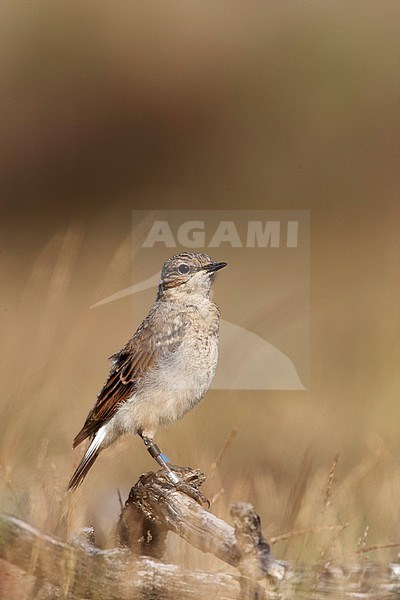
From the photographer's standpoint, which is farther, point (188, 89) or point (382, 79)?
point (188, 89)

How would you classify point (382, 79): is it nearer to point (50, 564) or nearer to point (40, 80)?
point (40, 80)

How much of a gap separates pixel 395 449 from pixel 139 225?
2.19 meters

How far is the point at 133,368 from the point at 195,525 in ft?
3.01

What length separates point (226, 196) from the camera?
714 cm

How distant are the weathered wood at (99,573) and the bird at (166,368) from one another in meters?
0.63

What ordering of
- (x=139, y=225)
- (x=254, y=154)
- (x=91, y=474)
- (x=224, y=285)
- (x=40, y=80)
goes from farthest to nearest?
(x=254, y=154)
(x=40, y=80)
(x=224, y=285)
(x=139, y=225)
(x=91, y=474)

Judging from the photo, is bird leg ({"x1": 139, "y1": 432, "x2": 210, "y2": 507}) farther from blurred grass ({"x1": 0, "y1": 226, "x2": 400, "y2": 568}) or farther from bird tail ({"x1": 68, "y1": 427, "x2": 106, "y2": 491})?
bird tail ({"x1": 68, "y1": 427, "x2": 106, "y2": 491})

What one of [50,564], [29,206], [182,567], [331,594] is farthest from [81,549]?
[29,206]

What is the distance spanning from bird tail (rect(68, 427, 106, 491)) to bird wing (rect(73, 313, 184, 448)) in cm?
4

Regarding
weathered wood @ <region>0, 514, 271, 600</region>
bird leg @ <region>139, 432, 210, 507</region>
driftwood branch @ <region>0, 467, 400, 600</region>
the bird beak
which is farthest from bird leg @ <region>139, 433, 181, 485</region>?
the bird beak

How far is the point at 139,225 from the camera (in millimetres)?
5777

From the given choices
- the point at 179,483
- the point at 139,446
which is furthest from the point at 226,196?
the point at 179,483

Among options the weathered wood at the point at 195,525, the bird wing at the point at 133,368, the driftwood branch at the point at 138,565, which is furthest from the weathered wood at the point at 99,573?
the bird wing at the point at 133,368

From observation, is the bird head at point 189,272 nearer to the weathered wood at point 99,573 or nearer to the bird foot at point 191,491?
the bird foot at point 191,491
